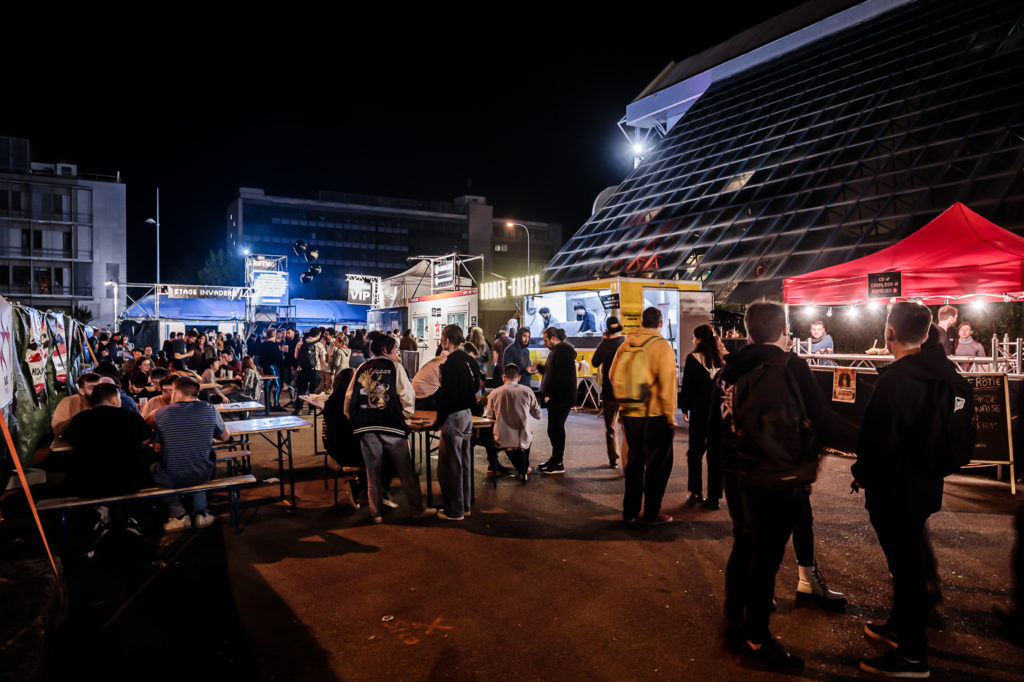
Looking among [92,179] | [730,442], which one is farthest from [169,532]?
[92,179]

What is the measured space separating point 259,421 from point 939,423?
6563 mm

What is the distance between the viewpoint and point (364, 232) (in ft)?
301

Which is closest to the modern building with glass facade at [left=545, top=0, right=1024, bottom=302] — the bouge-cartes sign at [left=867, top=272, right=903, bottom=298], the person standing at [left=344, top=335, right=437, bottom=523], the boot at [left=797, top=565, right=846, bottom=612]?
the bouge-cartes sign at [left=867, top=272, right=903, bottom=298]

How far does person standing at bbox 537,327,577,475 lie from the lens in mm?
7980

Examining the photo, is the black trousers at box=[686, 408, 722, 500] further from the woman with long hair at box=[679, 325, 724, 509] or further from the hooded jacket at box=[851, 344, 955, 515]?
the hooded jacket at box=[851, 344, 955, 515]

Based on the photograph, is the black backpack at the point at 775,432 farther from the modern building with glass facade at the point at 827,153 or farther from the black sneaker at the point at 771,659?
the modern building with glass facade at the point at 827,153

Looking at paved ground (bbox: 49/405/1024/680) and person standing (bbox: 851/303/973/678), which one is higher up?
person standing (bbox: 851/303/973/678)

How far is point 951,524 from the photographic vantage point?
5633 millimetres

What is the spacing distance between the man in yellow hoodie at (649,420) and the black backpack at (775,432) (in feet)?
7.37

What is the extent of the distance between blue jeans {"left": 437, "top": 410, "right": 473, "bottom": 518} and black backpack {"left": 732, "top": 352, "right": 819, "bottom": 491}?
3.18 m

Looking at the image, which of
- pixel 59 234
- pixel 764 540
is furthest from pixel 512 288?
pixel 59 234

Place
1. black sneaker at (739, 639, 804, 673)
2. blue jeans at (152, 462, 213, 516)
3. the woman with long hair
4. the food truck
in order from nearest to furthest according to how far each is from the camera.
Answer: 1. black sneaker at (739, 639, 804, 673)
2. blue jeans at (152, 462, 213, 516)
3. the woman with long hair
4. the food truck

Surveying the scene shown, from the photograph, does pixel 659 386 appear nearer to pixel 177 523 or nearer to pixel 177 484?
pixel 177 484

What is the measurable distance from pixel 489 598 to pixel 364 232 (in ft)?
302
